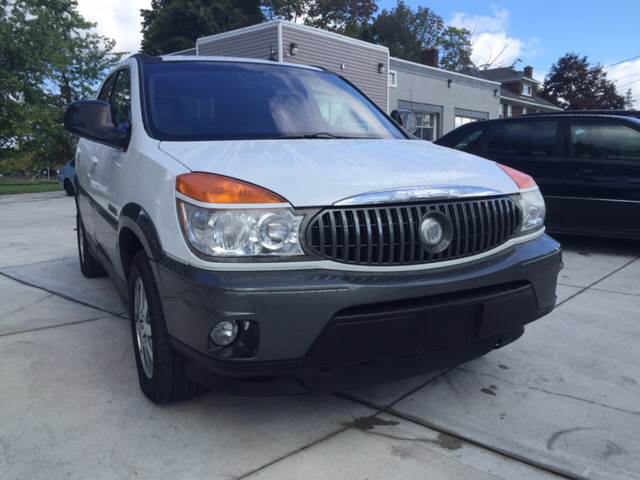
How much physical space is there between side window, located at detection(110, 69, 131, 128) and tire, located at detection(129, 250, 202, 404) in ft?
3.25

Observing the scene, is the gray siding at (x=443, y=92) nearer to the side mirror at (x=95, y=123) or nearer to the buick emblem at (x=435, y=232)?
the side mirror at (x=95, y=123)

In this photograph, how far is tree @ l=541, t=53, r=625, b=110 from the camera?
50875 mm

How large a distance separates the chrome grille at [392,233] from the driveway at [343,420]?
829 mm

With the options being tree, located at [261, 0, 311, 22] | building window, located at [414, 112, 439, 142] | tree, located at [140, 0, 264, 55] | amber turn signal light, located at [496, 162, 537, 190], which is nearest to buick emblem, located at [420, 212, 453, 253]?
amber turn signal light, located at [496, 162, 537, 190]

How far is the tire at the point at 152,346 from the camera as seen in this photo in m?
2.60

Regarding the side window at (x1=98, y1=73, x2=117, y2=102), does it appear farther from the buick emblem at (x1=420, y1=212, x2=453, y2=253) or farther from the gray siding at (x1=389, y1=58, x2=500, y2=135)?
the gray siding at (x1=389, y1=58, x2=500, y2=135)

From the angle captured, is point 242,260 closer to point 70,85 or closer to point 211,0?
point 70,85

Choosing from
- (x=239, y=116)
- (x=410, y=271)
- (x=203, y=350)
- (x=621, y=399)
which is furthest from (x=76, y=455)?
(x=621, y=399)

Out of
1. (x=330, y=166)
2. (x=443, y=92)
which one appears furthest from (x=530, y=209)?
(x=443, y=92)

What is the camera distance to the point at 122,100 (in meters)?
3.76

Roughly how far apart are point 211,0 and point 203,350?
38352 millimetres

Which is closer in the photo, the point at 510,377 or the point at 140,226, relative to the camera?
the point at 140,226

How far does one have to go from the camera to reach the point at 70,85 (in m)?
32.5

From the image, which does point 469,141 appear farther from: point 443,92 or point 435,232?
point 443,92
